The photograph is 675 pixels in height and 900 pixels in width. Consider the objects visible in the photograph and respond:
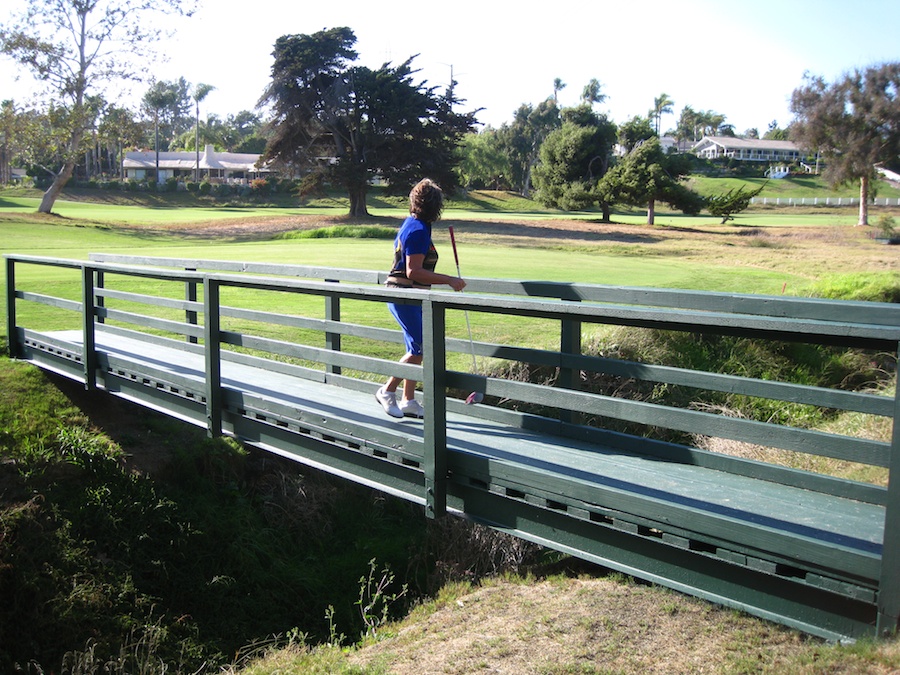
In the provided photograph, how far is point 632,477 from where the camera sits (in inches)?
188

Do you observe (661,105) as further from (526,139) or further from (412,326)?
(412,326)

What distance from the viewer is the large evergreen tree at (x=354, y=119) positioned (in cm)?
5494

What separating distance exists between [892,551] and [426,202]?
388 centimetres

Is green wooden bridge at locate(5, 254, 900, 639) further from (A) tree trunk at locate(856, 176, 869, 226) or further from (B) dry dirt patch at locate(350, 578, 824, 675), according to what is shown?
(A) tree trunk at locate(856, 176, 869, 226)

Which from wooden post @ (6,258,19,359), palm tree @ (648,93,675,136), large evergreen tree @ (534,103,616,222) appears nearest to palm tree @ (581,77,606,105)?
palm tree @ (648,93,675,136)

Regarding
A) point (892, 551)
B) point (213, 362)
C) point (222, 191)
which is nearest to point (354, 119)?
point (222, 191)

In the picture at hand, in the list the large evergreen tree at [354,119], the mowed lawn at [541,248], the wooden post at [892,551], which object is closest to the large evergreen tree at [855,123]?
the mowed lawn at [541,248]

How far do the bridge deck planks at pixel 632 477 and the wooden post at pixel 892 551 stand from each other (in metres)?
0.08

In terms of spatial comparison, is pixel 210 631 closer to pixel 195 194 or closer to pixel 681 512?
pixel 681 512

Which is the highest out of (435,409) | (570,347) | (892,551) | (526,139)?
(526,139)

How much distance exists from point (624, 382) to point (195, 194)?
71858 mm

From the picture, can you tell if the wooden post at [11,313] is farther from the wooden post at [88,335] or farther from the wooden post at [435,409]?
the wooden post at [435,409]

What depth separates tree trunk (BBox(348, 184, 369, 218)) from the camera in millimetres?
55000

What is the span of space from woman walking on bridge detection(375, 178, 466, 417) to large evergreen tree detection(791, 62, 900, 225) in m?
65.5
